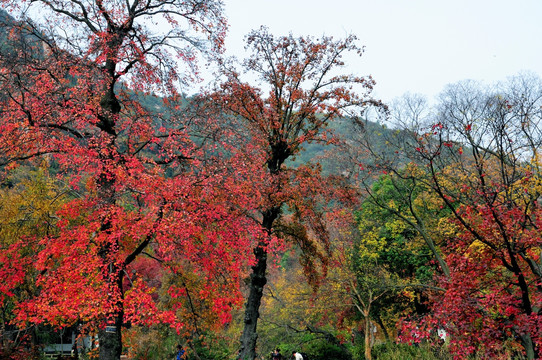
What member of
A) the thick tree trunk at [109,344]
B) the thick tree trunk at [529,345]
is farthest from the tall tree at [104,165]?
the thick tree trunk at [529,345]

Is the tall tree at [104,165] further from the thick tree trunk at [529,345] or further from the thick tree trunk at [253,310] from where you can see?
the thick tree trunk at [529,345]

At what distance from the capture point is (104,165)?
9.08 m

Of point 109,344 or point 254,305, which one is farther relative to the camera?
point 254,305

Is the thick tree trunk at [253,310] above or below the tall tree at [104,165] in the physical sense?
below

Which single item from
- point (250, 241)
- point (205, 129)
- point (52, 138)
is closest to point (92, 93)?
point (52, 138)

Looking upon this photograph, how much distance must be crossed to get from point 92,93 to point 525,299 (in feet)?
35.6

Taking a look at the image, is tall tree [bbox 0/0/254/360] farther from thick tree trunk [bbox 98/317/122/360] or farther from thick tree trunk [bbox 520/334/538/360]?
thick tree trunk [bbox 520/334/538/360]

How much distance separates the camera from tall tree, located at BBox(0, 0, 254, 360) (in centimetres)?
867

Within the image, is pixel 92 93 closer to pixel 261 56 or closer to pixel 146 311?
pixel 146 311

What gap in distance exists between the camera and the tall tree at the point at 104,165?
8.67 metres

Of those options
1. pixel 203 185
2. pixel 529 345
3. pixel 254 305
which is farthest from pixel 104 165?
pixel 529 345

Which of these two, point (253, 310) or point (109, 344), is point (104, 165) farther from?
point (253, 310)

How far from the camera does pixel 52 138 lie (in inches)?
350

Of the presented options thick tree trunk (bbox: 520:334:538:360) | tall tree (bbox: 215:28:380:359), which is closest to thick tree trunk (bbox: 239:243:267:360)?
tall tree (bbox: 215:28:380:359)
